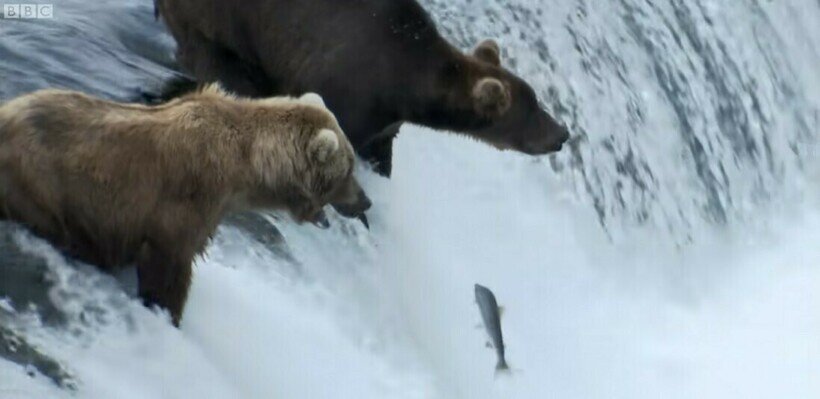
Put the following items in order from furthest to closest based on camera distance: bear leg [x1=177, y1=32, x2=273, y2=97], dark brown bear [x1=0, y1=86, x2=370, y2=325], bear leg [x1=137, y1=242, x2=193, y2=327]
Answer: bear leg [x1=177, y1=32, x2=273, y2=97], bear leg [x1=137, y1=242, x2=193, y2=327], dark brown bear [x1=0, y1=86, x2=370, y2=325]

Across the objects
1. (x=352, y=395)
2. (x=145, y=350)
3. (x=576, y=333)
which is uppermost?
(x=145, y=350)

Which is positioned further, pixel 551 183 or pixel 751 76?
pixel 751 76

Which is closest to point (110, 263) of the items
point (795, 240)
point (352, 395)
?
point (352, 395)

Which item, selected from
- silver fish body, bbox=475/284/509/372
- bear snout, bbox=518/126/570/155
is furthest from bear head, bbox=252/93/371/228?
bear snout, bbox=518/126/570/155

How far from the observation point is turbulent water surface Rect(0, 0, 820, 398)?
15.3 ft

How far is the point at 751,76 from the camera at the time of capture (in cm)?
943

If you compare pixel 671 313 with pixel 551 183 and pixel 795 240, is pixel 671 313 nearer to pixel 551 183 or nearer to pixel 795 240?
pixel 551 183

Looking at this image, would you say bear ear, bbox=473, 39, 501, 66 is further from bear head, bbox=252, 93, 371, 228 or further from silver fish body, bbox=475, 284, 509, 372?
bear head, bbox=252, 93, 371, 228

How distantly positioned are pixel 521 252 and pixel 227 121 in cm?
281

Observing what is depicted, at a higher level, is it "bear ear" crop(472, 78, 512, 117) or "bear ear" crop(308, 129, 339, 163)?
"bear ear" crop(308, 129, 339, 163)

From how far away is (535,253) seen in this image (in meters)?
7.35

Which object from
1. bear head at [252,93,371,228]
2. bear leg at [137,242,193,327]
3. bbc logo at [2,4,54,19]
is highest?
bear head at [252,93,371,228]

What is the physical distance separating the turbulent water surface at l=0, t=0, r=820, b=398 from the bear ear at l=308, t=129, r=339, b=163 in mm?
589

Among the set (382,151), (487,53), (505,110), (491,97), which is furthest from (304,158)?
(487,53)
